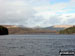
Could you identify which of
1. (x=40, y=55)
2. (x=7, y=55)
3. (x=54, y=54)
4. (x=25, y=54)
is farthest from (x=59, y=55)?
(x=7, y=55)

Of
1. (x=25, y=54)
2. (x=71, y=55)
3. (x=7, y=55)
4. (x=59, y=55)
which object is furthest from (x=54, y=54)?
(x=7, y=55)

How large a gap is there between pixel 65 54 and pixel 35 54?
9766 millimetres

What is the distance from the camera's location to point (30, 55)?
58.7 metres

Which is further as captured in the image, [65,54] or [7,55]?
[7,55]

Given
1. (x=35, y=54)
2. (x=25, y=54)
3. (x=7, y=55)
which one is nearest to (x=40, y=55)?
(x=35, y=54)

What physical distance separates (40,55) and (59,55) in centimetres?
587

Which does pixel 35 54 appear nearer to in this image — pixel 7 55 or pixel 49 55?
pixel 49 55

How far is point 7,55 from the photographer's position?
5928cm

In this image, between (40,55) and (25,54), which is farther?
(25,54)

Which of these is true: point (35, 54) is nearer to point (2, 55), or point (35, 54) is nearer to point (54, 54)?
point (54, 54)

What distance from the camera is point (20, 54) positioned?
6112cm

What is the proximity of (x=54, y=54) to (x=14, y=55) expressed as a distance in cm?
1289

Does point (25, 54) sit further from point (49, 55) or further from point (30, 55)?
point (49, 55)

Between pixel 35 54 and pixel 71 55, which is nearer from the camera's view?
pixel 71 55
